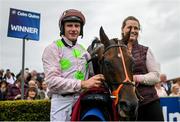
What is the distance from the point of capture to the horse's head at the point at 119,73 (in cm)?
420

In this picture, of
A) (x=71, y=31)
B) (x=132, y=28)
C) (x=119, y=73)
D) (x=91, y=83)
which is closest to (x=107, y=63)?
(x=119, y=73)

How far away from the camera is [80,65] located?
15.1 feet

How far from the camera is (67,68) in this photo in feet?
14.9

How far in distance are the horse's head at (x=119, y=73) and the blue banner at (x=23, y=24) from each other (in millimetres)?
7625

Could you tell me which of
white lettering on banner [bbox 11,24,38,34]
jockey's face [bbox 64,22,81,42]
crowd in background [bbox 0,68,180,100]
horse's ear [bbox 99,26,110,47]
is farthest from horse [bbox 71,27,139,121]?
white lettering on banner [bbox 11,24,38,34]

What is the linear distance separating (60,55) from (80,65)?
0.25 meters

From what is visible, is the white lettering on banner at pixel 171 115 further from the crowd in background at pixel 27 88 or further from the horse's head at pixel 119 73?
the crowd in background at pixel 27 88

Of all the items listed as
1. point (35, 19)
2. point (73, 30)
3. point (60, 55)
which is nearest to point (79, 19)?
point (73, 30)

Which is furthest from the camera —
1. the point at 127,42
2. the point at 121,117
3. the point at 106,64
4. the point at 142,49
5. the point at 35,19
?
the point at 35,19

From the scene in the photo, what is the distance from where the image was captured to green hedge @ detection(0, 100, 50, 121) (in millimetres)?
11180

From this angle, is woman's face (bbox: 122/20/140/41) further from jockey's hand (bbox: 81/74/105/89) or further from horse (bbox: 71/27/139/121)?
jockey's hand (bbox: 81/74/105/89)

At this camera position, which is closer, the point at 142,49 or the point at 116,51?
the point at 116,51

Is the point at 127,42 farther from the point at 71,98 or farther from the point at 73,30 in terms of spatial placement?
the point at 71,98

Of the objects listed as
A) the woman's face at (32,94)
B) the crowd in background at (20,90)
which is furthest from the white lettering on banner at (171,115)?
the woman's face at (32,94)
